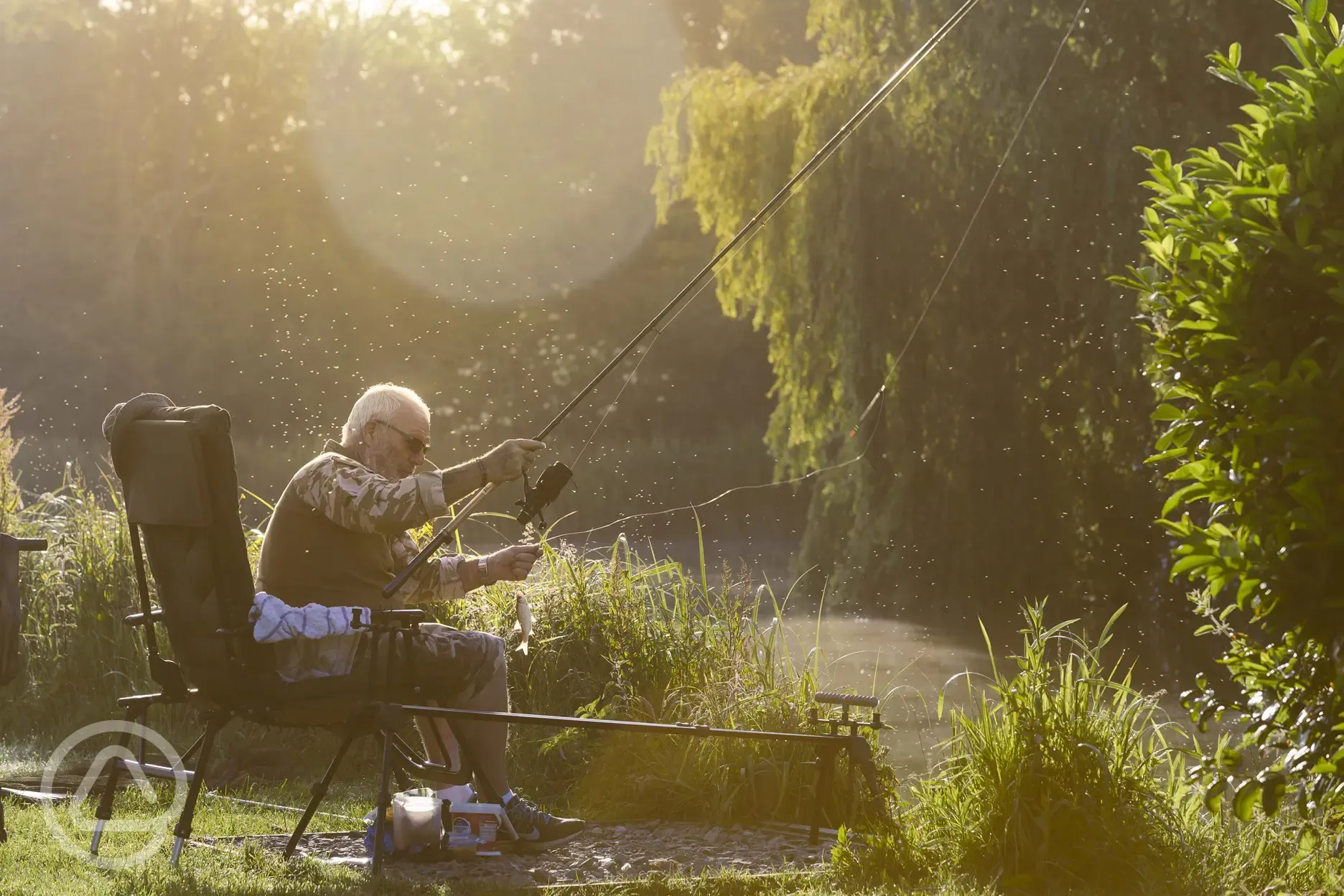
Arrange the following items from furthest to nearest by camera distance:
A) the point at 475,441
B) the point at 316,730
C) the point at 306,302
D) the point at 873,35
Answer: the point at 306,302
the point at 475,441
the point at 873,35
the point at 316,730

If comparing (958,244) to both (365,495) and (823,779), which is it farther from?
(365,495)

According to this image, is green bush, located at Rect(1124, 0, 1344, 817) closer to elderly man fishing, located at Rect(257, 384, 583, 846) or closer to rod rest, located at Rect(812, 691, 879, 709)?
rod rest, located at Rect(812, 691, 879, 709)

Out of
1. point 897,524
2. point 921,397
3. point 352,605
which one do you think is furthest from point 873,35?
point 352,605

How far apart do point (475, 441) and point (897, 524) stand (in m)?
19.8

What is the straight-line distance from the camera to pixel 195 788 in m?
4.18

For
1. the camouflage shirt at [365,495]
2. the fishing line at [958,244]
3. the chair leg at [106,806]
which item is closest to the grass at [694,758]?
the chair leg at [106,806]

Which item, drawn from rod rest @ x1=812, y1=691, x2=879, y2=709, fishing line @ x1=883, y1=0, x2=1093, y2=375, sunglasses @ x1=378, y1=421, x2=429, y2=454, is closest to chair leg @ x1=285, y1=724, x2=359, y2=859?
sunglasses @ x1=378, y1=421, x2=429, y2=454

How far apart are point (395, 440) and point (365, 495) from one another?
0.30 metres

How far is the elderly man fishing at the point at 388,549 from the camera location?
4.38 meters

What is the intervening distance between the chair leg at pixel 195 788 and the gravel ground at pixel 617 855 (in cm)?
33

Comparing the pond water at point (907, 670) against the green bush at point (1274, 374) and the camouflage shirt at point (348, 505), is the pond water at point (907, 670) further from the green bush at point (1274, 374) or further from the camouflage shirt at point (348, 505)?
the green bush at point (1274, 374)

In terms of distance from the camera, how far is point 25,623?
25.7ft

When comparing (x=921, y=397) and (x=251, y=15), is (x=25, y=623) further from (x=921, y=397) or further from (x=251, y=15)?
(x=251, y=15)

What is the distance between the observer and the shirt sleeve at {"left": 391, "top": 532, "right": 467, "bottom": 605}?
492cm
